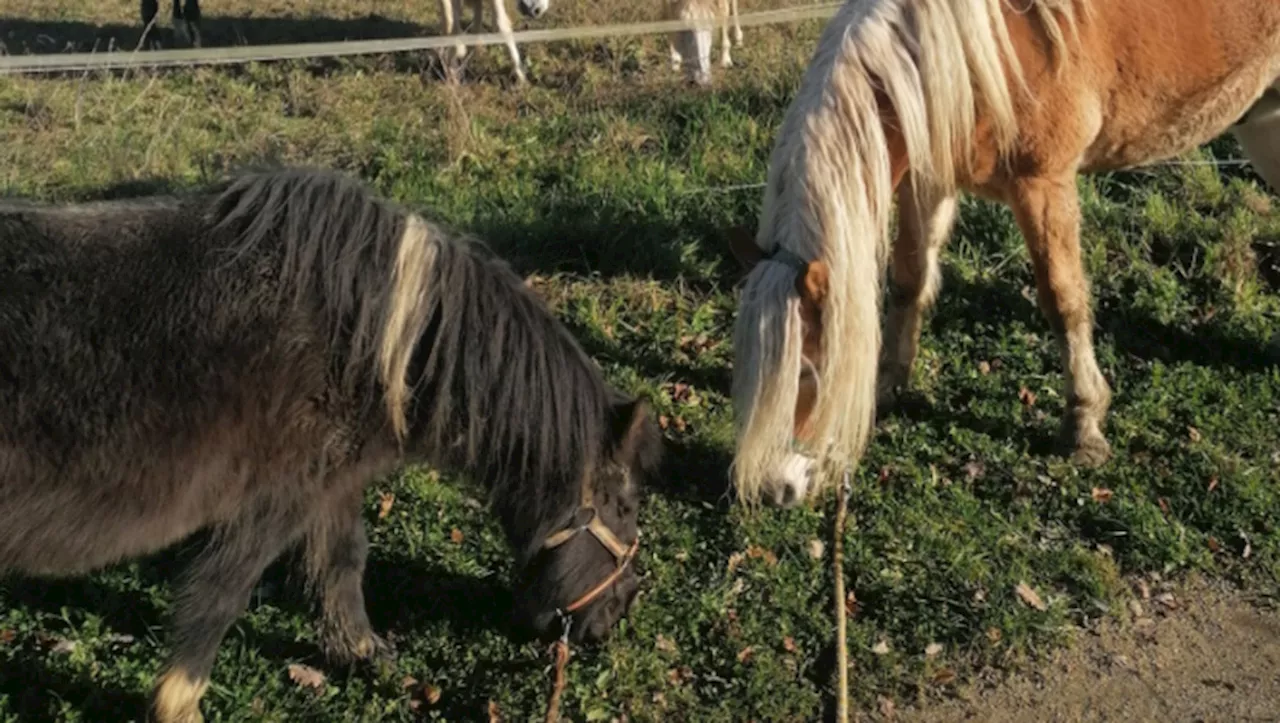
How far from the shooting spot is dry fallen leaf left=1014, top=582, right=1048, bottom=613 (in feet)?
13.4

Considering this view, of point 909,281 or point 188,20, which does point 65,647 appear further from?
point 188,20

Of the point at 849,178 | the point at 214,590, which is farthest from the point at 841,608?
the point at 214,590

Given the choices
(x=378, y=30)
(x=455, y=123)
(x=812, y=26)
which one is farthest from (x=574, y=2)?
(x=455, y=123)

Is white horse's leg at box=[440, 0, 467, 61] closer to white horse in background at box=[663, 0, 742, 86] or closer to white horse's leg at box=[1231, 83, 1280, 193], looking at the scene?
white horse in background at box=[663, 0, 742, 86]

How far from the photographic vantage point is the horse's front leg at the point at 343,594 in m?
3.82

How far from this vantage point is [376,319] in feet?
10.6

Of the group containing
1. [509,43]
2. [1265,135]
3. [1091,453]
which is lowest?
[1091,453]

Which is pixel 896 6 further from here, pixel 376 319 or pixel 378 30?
pixel 378 30

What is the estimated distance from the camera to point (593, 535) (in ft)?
11.3

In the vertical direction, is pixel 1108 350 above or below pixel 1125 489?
above

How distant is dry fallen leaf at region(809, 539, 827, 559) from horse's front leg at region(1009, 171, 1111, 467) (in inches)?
49.2

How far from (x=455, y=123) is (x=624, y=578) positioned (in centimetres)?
428

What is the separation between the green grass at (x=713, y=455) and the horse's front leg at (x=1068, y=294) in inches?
6.1

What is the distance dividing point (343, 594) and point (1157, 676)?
2837 millimetres
